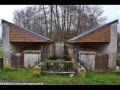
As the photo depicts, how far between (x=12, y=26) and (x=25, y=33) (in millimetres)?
858

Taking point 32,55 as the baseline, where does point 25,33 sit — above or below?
above

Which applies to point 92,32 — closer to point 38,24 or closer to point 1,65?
point 1,65

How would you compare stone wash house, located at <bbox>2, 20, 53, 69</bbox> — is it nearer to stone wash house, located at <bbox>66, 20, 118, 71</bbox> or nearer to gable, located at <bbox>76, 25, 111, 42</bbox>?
stone wash house, located at <bbox>66, 20, 118, 71</bbox>

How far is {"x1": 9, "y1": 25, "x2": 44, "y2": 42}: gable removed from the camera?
540 inches

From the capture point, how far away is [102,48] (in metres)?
14.8

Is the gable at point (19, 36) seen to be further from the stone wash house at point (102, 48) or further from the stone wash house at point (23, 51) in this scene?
the stone wash house at point (102, 48)

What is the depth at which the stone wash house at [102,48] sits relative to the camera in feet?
42.2

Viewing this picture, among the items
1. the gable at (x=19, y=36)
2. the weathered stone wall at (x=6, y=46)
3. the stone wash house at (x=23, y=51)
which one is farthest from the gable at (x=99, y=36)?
the weathered stone wall at (x=6, y=46)

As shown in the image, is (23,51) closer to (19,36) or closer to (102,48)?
(19,36)

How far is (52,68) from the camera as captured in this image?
11.6m

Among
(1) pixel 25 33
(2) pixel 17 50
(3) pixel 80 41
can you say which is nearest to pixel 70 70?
(3) pixel 80 41

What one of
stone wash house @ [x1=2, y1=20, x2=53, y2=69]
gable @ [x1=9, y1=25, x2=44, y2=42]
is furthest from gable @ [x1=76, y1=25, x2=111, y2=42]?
gable @ [x1=9, y1=25, x2=44, y2=42]
